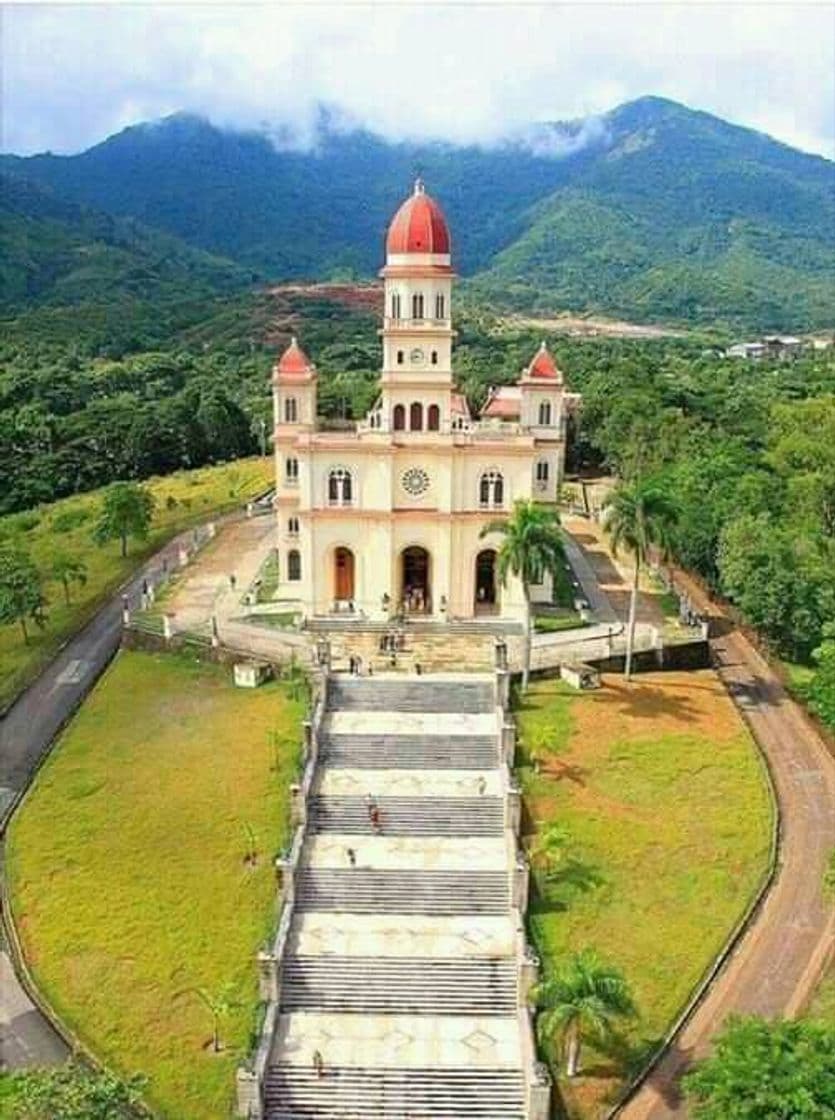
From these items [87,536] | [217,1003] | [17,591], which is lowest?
[217,1003]

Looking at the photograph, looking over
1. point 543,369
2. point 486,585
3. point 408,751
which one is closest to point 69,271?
point 543,369

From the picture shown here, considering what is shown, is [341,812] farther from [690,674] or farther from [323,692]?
[690,674]

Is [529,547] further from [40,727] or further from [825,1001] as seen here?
[40,727]

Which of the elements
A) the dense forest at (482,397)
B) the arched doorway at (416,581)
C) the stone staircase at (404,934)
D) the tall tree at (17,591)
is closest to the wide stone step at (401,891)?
the stone staircase at (404,934)

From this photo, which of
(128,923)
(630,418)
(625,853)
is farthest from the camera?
(630,418)

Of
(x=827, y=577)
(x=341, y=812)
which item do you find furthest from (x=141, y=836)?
(x=827, y=577)
